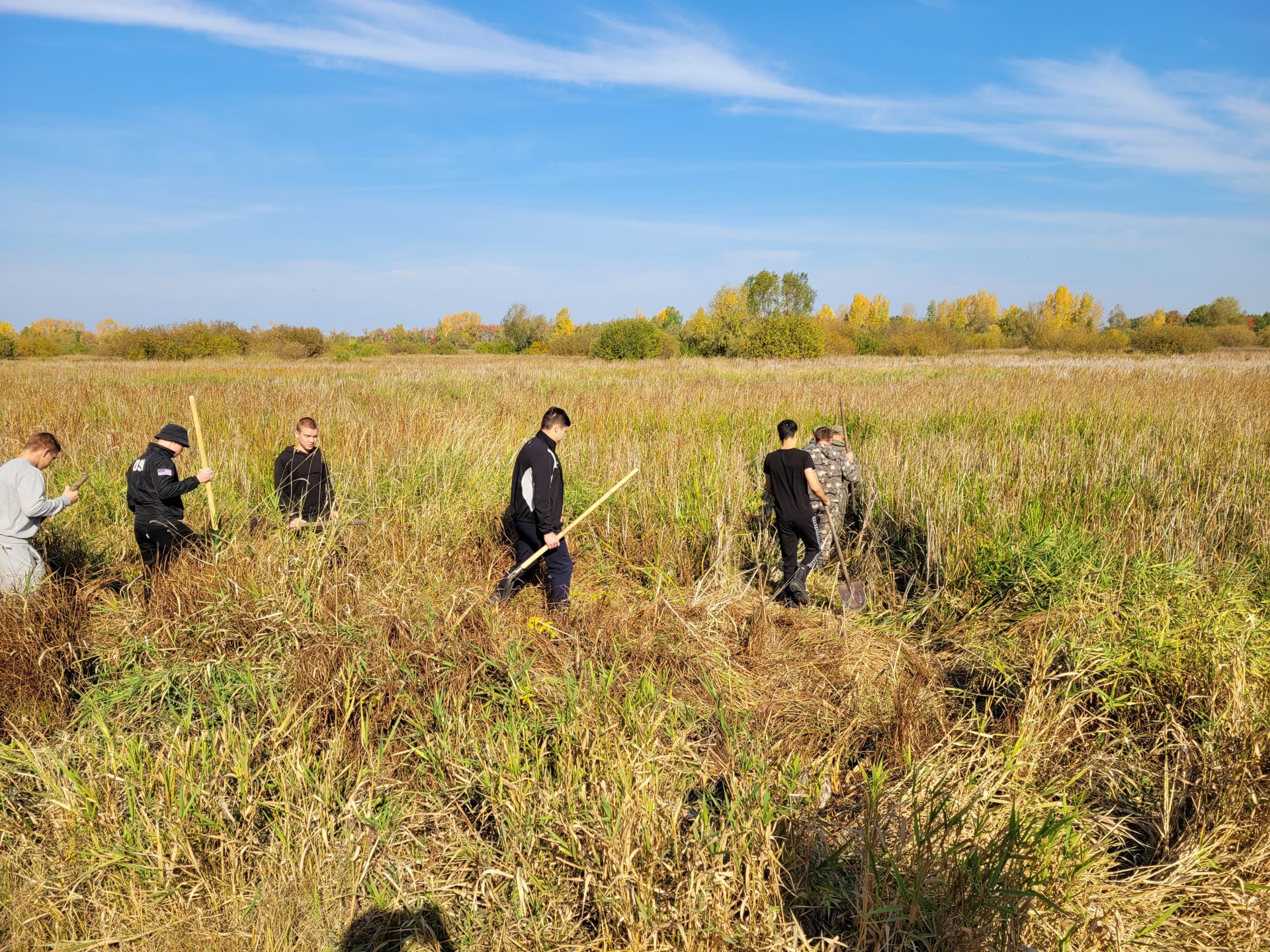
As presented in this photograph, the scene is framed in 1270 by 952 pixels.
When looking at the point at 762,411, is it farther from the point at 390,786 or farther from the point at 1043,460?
the point at 390,786

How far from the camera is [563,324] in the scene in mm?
72062

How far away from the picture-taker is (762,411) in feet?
34.7

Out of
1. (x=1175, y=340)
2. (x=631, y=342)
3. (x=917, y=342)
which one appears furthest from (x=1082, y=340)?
(x=631, y=342)

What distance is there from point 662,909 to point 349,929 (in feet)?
3.70

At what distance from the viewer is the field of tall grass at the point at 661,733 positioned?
2.50m

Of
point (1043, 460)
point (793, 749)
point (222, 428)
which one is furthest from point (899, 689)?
point (222, 428)

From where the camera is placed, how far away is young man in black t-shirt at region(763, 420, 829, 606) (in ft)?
18.5

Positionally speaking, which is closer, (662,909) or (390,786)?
(662,909)

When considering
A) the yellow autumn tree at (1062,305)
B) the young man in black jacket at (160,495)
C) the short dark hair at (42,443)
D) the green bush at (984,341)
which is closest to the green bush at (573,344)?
the green bush at (984,341)

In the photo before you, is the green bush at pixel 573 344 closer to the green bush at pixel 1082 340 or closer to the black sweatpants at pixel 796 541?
the green bush at pixel 1082 340

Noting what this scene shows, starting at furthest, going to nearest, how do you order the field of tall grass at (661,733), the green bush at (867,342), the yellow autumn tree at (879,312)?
the yellow autumn tree at (879,312) < the green bush at (867,342) < the field of tall grass at (661,733)

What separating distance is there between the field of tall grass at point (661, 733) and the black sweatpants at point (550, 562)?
0.18 metres

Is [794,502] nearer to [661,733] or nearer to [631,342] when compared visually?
[661,733]

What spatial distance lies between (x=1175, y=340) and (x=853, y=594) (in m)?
48.9
